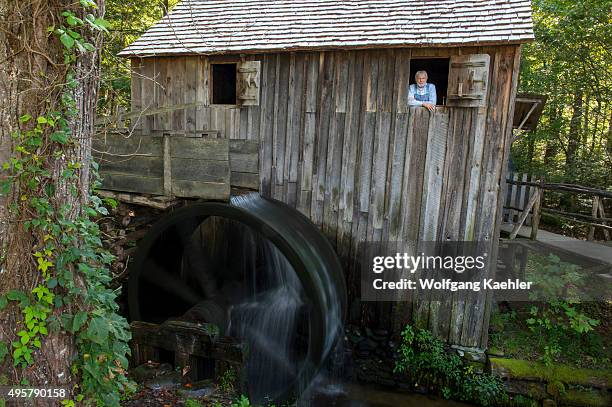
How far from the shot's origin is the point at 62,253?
2658mm

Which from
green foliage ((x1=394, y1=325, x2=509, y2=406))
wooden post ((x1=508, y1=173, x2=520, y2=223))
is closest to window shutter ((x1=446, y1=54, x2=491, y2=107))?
green foliage ((x1=394, y1=325, x2=509, y2=406))

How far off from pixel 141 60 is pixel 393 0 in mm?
3472

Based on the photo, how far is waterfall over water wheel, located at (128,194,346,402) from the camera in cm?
480

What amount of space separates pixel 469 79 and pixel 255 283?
387 centimetres

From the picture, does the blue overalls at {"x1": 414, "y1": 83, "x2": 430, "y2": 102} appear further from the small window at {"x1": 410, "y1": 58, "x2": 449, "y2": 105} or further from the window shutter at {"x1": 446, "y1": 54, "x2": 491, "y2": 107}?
the small window at {"x1": 410, "y1": 58, "x2": 449, "y2": 105}

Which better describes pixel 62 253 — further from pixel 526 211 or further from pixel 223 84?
pixel 526 211

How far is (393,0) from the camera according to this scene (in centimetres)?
Result: 584

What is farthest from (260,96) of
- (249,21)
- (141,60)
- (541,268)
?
(541,268)

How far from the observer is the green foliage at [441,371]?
5.25 metres

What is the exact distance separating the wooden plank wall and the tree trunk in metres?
A: 3.10

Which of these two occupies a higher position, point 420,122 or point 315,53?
point 315,53

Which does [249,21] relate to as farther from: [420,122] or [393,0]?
[420,122]

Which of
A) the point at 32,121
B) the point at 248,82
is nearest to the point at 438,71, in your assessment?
the point at 248,82

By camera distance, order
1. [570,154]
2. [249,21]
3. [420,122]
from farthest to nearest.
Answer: [570,154] → [249,21] → [420,122]
